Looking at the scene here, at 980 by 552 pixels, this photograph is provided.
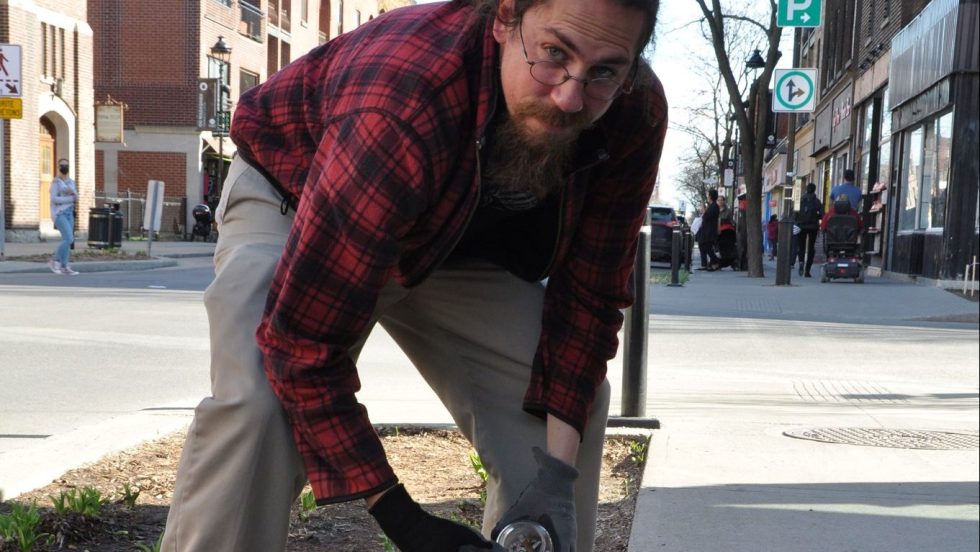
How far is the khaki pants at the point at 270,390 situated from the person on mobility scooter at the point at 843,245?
14560 mm

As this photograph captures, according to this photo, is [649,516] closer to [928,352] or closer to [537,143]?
[537,143]

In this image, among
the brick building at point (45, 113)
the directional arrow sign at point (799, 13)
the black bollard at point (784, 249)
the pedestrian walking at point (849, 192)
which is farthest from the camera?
the brick building at point (45, 113)

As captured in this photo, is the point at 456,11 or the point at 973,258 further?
the point at 456,11

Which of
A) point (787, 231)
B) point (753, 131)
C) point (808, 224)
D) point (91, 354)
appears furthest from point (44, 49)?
point (91, 354)

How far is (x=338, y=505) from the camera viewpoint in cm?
381

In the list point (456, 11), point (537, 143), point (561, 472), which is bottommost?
point (561, 472)

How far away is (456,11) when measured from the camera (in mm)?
2273

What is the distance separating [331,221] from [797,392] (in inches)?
186

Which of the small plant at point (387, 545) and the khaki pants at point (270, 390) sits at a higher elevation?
the khaki pants at point (270, 390)

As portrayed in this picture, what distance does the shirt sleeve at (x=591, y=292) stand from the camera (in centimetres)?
245

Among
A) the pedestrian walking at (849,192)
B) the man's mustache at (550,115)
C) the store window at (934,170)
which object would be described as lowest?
the store window at (934,170)

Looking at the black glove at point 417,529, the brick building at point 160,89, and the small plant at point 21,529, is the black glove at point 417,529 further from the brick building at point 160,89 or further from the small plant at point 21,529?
the brick building at point 160,89

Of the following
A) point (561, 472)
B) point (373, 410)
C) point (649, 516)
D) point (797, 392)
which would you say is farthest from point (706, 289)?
point (561, 472)

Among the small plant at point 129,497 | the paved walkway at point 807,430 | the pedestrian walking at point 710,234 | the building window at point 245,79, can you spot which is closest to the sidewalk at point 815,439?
the paved walkway at point 807,430
